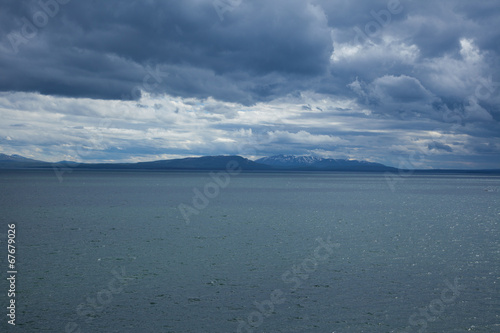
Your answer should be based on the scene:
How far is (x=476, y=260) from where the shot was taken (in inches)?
1430

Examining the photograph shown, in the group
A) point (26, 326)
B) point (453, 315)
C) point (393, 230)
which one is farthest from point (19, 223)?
point (453, 315)

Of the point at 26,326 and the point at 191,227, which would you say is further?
the point at 191,227

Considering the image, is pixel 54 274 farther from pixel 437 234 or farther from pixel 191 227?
pixel 437 234

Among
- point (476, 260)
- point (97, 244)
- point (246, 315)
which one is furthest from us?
point (97, 244)

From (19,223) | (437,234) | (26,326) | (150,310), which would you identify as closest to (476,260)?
(437,234)

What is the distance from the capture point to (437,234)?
2020 inches

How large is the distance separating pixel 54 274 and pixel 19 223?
3231cm

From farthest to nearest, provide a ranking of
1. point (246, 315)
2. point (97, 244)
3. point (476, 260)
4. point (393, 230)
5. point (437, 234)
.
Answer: point (393, 230) → point (437, 234) → point (97, 244) → point (476, 260) → point (246, 315)

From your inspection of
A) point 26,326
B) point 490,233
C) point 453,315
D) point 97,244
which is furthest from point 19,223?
point 490,233

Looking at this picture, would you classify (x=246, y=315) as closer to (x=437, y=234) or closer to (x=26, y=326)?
(x=26, y=326)

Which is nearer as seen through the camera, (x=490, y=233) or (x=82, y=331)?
(x=82, y=331)

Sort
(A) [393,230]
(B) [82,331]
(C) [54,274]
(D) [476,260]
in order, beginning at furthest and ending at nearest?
(A) [393,230] → (D) [476,260] → (C) [54,274] → (B) [82,331]

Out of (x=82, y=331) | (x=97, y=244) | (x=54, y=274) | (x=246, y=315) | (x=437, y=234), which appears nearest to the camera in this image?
(x=82, y=331)

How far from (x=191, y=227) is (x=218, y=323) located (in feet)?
114
